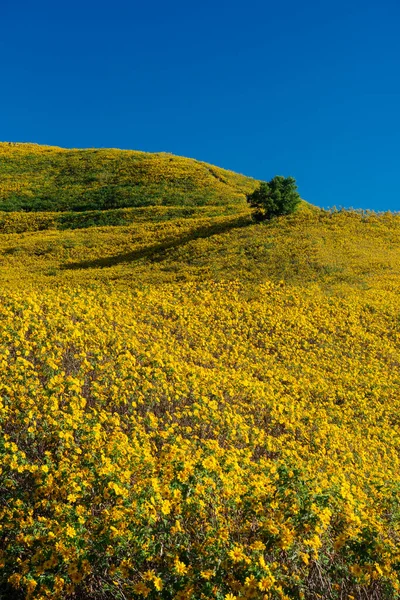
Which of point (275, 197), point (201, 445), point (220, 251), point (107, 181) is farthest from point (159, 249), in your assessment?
point (107, 181)

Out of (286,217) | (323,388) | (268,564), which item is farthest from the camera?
(286,217)

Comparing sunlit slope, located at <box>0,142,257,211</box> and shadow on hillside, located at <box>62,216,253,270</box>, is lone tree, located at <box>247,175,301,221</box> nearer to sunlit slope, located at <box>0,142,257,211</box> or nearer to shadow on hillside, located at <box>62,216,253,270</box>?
shadow on hillside, located at <box>62,216,253,270</box>

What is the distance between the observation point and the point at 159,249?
36.0 meters

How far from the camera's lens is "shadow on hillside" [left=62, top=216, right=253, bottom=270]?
→ 112 feet

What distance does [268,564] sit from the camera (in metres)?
5.24

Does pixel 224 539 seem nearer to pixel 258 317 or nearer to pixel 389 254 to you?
pixel 258 317

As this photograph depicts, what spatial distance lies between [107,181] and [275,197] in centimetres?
3159

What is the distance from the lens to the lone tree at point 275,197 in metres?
39.2

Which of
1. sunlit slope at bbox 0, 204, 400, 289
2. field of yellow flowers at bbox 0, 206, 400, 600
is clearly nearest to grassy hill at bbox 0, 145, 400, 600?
field of yellow flowers at bbox 0, 206, 400, 600

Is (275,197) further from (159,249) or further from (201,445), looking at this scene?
(201,445)

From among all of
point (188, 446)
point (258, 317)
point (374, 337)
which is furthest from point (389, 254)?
point (188, 446)

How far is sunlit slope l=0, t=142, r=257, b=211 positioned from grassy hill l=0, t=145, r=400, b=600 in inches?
1298

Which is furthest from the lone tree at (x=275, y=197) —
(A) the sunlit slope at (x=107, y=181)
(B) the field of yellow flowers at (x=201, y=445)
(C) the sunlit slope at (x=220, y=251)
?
(A) the sunlit slope at (x=107, y=181)

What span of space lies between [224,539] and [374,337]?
17762 millimetres
